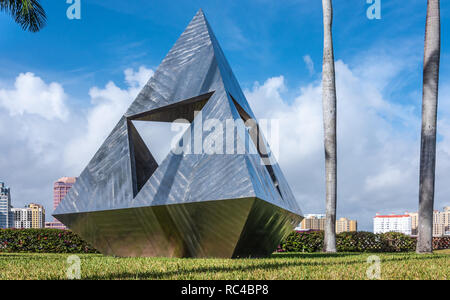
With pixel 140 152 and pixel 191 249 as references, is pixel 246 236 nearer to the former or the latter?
pixel 191 249

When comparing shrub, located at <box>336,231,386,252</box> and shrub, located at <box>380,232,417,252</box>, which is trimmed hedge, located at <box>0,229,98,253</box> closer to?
shrub, located at <box>336,231,386,252</box>

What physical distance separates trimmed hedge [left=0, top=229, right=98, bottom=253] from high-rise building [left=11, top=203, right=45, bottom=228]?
127 metres

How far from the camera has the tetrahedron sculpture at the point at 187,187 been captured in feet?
28.4

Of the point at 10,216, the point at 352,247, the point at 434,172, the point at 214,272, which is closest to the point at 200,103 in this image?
the point at 214,272

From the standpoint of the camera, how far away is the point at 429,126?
13.6m

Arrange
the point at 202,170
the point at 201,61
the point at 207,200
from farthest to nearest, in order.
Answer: the point at 201,61 < the point at 202,170 < the point at 207,200

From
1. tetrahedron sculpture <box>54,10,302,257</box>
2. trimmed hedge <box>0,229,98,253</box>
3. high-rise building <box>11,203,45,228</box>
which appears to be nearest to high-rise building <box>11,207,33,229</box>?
high-rise building <box>11,203,45,228</box>

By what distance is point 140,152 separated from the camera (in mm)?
12359

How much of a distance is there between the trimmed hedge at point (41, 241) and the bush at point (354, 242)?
885 cm

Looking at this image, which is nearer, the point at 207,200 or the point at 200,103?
the point at 207,200

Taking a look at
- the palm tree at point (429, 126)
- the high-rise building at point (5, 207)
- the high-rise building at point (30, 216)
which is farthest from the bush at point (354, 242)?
the high-rise building at point (5, 207)

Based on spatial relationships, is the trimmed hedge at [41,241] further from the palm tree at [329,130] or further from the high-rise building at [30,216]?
the high-rise building at [30,216]

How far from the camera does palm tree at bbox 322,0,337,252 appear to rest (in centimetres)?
1559
